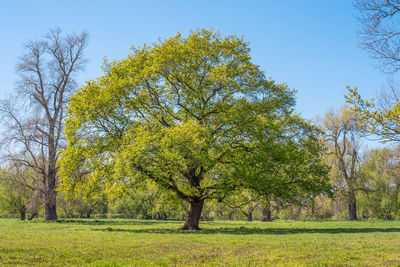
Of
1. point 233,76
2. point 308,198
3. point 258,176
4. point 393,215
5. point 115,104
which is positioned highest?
point 233,76

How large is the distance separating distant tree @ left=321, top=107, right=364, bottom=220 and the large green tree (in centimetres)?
1939

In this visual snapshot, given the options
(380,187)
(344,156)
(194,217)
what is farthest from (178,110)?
(380,187)

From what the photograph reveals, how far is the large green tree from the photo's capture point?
2208 cm

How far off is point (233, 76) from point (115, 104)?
8.55 meters

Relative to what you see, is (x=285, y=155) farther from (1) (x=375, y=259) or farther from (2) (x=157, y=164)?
(1) (x=375, y=259)

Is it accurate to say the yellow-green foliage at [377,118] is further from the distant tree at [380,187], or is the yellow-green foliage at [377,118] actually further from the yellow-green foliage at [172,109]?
the distant tree at [380,187]

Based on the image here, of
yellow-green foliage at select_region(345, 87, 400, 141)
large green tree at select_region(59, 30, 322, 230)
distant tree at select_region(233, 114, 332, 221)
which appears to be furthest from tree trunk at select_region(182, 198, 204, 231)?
yellow-green foliage at select_region(345, 87, 400, 141)

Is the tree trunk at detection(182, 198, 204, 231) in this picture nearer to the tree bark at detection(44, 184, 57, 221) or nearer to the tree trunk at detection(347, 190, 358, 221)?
the tree bark at detection(44, 184, 57, 221)

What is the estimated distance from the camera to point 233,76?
24109 mm

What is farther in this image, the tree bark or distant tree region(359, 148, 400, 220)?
distant tree region(359, 148, 400, 220)

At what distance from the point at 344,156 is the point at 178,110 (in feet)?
88.1

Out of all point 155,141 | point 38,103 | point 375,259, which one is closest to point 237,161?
point 155,141

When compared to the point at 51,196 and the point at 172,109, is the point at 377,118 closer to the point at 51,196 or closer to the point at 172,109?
the point at 172,109

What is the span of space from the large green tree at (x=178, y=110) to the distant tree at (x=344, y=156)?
19393mm
